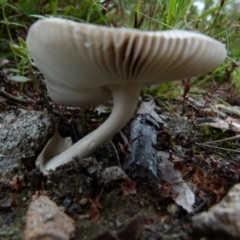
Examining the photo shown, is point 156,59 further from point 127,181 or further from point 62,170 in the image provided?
point 62,170

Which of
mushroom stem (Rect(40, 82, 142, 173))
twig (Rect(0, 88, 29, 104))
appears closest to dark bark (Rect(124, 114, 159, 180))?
mushroom stem (Rect(40, 82, 142, 173))

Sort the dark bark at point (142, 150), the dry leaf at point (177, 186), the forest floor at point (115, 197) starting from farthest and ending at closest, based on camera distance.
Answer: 1. the dark bark at point (142, 150)
2. the dry leaf at point (177, 186)
3. the forest floor at point (115, 197)

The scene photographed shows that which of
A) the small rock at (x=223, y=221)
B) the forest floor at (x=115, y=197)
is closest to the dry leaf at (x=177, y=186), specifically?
the forest floor at (x=115, y=197)

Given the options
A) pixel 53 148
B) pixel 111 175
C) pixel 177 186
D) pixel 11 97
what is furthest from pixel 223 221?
pixel 11 97

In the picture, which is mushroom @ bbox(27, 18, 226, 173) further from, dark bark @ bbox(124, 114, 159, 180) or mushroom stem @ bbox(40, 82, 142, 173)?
dark bark @ bbox(124, 114, 159, 180)

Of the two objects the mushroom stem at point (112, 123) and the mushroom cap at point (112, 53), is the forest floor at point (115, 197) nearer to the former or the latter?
the mushroom stem at point (112, 123)

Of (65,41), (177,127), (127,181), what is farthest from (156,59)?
(177,127)
